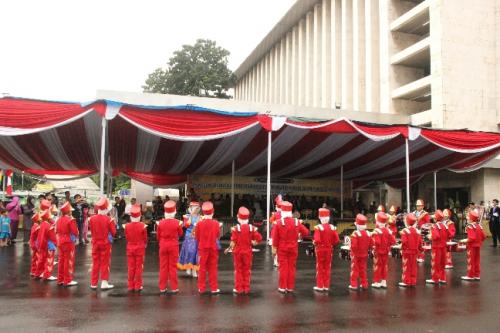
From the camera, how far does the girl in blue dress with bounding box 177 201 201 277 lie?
8364 millimetres

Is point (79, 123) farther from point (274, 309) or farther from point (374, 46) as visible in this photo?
point (374, 46)

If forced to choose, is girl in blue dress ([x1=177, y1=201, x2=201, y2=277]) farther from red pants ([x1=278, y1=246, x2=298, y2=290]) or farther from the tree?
the tree

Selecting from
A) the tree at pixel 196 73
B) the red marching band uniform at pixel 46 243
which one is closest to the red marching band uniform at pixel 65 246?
the red marching band uniform at pixel 46 243

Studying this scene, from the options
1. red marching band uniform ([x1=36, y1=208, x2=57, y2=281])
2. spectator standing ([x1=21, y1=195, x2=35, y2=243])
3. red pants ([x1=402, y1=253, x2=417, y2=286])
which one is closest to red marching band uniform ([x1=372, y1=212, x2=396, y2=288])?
red pants ([x1=402, y1=253, x2=417, y2=286])

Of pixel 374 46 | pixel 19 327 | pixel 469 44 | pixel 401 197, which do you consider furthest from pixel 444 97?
pixel 19 327

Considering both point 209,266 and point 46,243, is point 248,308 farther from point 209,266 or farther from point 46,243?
point 46,243

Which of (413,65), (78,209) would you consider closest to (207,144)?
(78,209)

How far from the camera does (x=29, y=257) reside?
11.3 meters

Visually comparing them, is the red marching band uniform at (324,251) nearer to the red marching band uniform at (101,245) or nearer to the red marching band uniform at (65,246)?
the red marching band uniform at (101,245)

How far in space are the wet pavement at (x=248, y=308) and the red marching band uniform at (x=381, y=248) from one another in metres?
0.24

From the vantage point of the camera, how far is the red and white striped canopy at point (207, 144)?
11172mm

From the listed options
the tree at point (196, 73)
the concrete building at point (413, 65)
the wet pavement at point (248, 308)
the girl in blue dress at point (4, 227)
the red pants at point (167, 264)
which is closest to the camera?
the wet pavement at point (248, 308)

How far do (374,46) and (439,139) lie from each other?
59.8ft

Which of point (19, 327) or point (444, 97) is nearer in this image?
point (19, 327)
